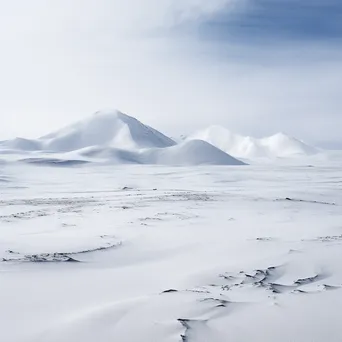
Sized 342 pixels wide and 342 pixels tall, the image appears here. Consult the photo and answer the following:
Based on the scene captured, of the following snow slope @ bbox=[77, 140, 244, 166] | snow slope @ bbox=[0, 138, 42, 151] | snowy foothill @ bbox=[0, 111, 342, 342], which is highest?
snow slope @ bbox=[0, 138, 42, 151]

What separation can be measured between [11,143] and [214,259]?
92.2 m

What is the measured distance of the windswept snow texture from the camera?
6957 centimetres

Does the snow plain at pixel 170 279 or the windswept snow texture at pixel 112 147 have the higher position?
the windswept snow texture at pixel 112 147

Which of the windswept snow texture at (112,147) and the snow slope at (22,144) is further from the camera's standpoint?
the snow slope at (22,144)

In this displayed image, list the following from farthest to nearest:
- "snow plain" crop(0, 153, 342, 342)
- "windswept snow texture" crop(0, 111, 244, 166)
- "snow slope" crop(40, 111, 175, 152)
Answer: "snow slope" crop(40, 111, 175, 152) → "windswept snow texture" crop(0, 111, 244, 166) → "snow plain" crop(0, 153, 342, 342)

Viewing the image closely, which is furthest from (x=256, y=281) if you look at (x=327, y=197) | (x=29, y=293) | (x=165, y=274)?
(x=327, y=197)

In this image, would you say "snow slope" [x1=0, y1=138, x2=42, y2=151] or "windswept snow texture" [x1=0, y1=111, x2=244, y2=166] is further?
"snow slope" [x1=0, y1=138, x2=42, y2=151]

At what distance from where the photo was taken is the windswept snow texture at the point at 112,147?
6957cm

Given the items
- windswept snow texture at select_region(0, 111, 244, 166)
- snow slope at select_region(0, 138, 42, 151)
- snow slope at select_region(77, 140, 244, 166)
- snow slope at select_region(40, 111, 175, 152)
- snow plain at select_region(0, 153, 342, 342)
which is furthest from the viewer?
snow slope at select_region(40, 111, 175, 152)

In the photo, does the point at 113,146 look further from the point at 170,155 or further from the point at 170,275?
A: the point at 170,275

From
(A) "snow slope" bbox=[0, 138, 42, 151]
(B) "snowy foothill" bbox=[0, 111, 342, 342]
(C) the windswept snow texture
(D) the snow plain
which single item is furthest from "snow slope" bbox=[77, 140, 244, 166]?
(D) the snow plain

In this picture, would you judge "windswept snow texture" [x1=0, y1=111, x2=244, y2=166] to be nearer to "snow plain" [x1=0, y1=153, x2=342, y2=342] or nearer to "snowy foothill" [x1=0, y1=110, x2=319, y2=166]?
"snowy foothill" [x1=0, y1=110, x2=319, y2=166]

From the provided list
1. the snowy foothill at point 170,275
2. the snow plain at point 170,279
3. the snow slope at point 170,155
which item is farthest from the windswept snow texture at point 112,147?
the snow plain at point 170,279

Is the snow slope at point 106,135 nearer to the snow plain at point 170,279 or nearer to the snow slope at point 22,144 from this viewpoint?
the snow slope at point 22,144
